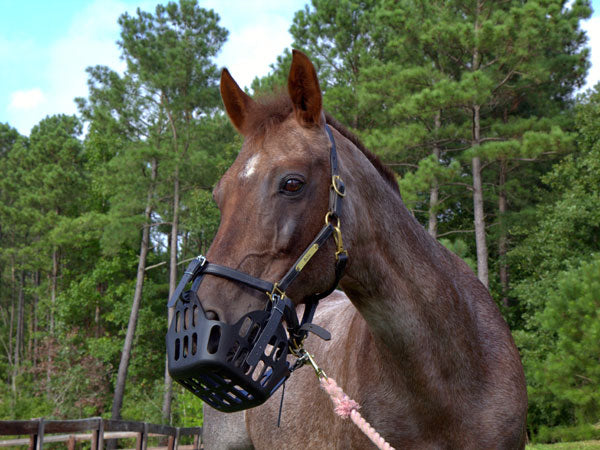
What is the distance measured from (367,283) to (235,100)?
3.96ft

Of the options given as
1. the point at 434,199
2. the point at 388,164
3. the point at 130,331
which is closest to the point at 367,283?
the point at 434,199

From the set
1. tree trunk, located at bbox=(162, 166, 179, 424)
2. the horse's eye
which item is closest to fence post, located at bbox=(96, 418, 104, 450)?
the horse's eye

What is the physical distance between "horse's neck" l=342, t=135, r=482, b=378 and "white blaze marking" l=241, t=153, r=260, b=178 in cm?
46

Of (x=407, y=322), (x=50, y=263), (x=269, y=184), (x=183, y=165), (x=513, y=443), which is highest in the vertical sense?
(x=183, y=165)

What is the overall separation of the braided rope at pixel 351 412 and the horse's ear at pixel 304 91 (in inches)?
51.2

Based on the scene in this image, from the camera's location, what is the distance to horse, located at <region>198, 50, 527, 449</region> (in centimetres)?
241

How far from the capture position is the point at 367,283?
2725mm

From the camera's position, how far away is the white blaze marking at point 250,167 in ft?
8.28

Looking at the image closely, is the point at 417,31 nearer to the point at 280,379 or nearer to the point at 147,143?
the point at 147,143

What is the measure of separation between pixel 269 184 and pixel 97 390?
104ft

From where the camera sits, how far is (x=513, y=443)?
283cm

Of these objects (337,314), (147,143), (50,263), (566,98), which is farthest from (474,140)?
(50,263)

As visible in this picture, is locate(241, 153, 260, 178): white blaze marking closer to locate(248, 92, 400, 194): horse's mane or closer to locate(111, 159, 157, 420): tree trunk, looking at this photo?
locate(248, 92, 400, 194): horse's mane

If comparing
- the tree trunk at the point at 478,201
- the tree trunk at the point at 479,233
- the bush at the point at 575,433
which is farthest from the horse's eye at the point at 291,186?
the tree trunk at the point at 478,201
